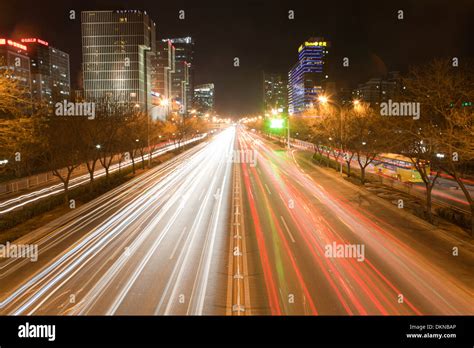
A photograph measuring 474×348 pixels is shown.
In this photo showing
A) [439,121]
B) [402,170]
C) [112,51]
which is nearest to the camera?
[439,121]

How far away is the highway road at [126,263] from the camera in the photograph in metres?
11.5

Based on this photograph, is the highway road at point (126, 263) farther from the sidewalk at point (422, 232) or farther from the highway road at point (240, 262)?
the sidewalk at point (422, 232)

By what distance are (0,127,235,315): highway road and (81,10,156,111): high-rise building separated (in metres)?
109

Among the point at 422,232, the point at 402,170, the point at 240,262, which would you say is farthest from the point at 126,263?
the point at 402,170

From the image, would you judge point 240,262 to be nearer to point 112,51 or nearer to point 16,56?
point 112,51

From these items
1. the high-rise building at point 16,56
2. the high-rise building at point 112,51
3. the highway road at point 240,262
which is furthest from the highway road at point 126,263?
the high-rise building at point 16,56

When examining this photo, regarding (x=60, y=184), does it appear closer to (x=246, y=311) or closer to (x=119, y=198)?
(x=119, y=198)

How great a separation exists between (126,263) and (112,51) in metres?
127

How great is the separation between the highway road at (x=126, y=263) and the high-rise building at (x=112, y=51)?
358ft

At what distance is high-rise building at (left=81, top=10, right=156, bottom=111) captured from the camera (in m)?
128

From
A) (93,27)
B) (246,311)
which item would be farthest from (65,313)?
(93,27)

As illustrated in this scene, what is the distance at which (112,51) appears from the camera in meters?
128

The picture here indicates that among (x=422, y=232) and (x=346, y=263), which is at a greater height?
(x=422, y=232)

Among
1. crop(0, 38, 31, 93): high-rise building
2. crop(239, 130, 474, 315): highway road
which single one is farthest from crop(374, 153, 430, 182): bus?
crop(0, 38, 31, 93): high-rise building
